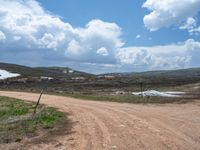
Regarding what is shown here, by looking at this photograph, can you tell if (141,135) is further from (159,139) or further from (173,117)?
(173,117)

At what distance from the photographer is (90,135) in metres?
14.3

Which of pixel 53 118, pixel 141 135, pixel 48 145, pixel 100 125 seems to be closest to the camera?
pixel 48 145

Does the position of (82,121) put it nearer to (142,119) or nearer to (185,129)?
(142,119)

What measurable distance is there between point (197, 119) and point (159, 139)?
6.32 m

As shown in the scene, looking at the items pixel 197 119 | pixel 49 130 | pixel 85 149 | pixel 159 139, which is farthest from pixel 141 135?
pixel 197 119

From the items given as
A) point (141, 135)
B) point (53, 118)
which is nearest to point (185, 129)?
point (141, 135)

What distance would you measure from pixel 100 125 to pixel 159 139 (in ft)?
13.5

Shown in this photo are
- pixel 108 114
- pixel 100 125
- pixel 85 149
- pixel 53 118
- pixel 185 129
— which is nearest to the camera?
pixel 85 149

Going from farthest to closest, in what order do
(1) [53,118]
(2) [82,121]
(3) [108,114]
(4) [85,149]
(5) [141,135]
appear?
(3) [108,114] < (1) [53,118] < (2) [82,121] < (5) [141,135] < (4) [85,149]

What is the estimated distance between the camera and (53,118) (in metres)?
19.7

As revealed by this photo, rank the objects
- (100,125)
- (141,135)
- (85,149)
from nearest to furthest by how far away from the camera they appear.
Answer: (85,149) → (141,135) → (100,125)

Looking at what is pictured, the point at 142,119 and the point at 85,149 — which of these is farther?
the point at 142,119

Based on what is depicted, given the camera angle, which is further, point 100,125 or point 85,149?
point 100,125

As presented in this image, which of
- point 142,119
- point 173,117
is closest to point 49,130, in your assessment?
point 142,119
